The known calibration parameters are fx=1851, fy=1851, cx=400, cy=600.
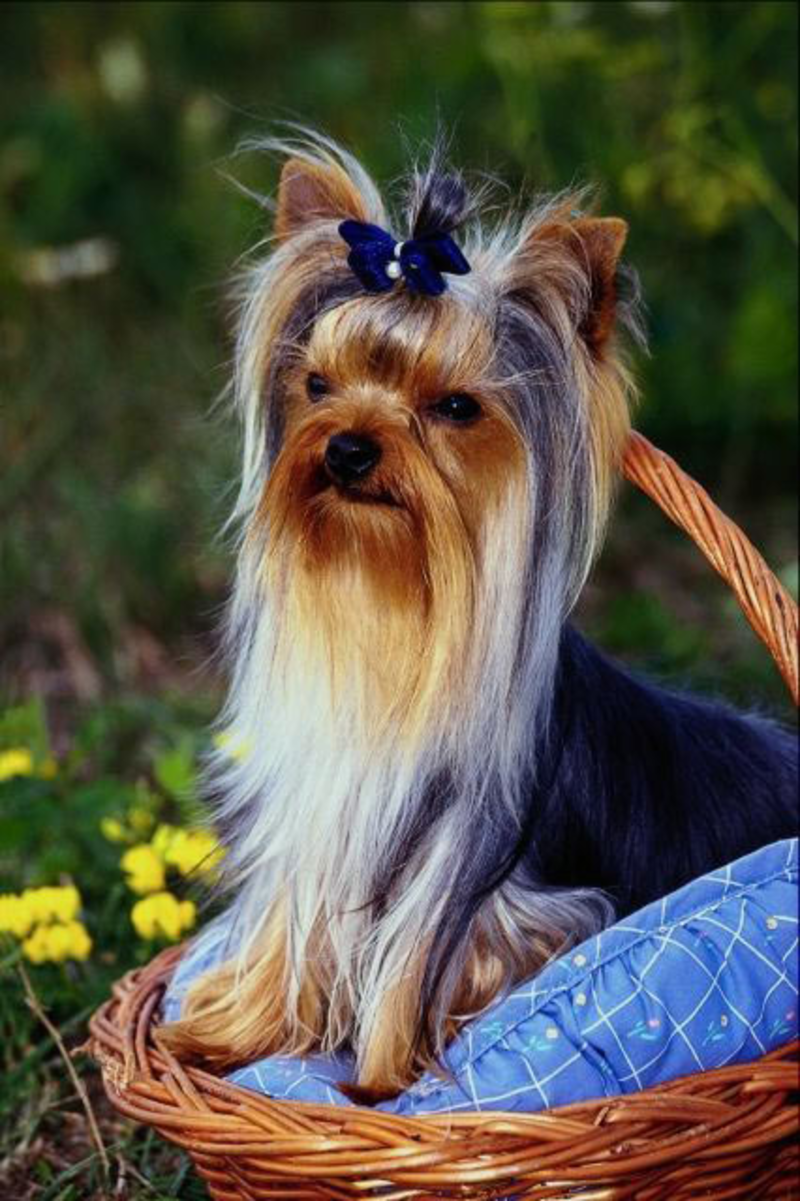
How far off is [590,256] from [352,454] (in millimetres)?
472

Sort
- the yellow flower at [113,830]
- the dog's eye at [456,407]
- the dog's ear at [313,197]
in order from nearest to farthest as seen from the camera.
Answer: the dog's eye at [456,407] → the dog's ear at [313,197] → the yellow flower at [113,830]

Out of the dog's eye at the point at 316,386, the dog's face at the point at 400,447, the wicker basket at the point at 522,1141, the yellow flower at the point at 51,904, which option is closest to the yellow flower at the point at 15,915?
the yellow flower at the point at 51,904

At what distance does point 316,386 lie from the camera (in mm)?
2809

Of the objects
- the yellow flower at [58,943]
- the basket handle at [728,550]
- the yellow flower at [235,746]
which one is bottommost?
the yellow flower at [58,943]

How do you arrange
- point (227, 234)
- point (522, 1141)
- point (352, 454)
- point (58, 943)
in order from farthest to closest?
point (227, 234) < point (58, 943) < point (352, 454) < point (522, 1141)

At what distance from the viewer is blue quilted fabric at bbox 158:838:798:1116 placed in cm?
260

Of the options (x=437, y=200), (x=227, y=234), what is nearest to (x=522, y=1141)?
(x=437, y=200)

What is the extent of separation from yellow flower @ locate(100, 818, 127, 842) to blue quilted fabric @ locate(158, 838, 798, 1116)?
1042mm

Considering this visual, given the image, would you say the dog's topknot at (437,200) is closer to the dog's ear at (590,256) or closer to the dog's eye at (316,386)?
the dog's ear at (590,256)

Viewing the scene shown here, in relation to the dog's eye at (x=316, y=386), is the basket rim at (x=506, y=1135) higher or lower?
lower

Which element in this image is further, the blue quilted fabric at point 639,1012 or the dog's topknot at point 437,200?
the dog's topknot at point 437,200

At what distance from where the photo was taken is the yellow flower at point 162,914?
3369mm

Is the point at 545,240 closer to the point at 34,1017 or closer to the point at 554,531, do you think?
the point at 554,531

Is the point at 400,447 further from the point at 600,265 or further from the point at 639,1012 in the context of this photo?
the point at 639,1012
